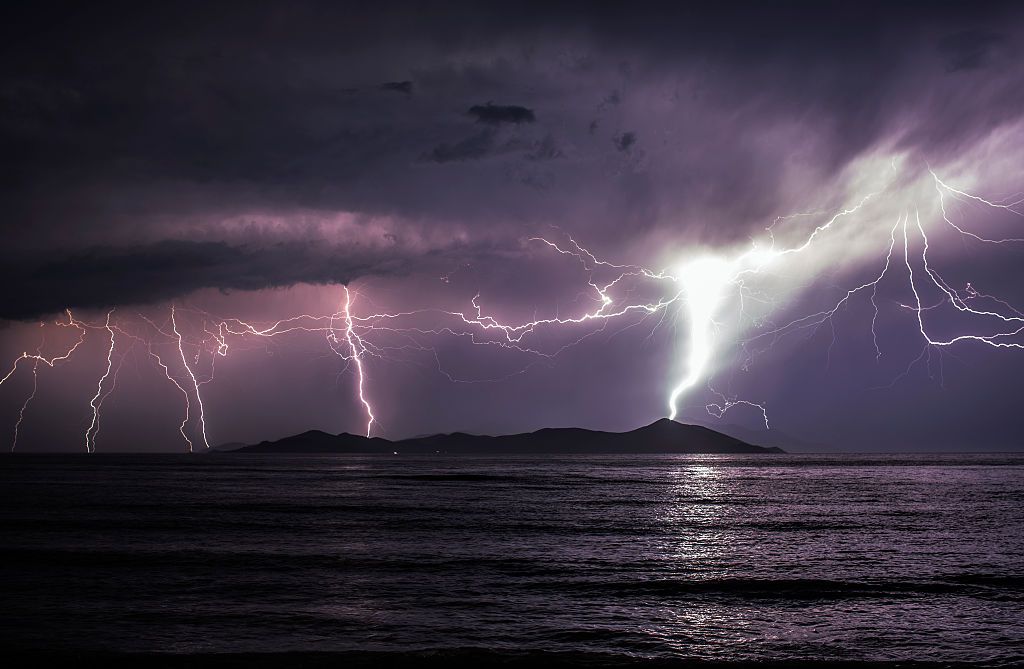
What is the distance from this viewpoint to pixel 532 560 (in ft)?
80.2

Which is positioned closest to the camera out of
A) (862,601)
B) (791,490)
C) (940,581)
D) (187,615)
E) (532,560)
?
(187,615)

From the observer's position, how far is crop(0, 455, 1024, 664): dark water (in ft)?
48.0

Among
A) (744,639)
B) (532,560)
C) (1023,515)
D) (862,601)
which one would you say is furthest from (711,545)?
(1023,515)

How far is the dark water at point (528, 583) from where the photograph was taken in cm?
1464

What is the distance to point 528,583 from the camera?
20.3 meters

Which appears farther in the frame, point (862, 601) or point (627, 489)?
point (627, 489)

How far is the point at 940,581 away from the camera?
20828 millimetres

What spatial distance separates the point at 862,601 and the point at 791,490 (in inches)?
1973

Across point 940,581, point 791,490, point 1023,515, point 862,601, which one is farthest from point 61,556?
point 791,490

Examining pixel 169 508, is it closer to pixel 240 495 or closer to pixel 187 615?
pixel 240 495

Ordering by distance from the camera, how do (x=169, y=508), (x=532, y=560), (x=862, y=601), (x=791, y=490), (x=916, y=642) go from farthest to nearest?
(x=791, y=490) → (x=169, y=508) → (x=532, y=560) → (x=862, y=601) → (x=916, y=642)

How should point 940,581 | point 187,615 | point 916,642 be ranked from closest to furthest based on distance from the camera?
point 916,642 → point 187,615 → point 940,581

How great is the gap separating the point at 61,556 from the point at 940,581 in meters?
27.3

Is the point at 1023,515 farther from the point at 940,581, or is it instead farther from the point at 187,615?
the point at 187,615
